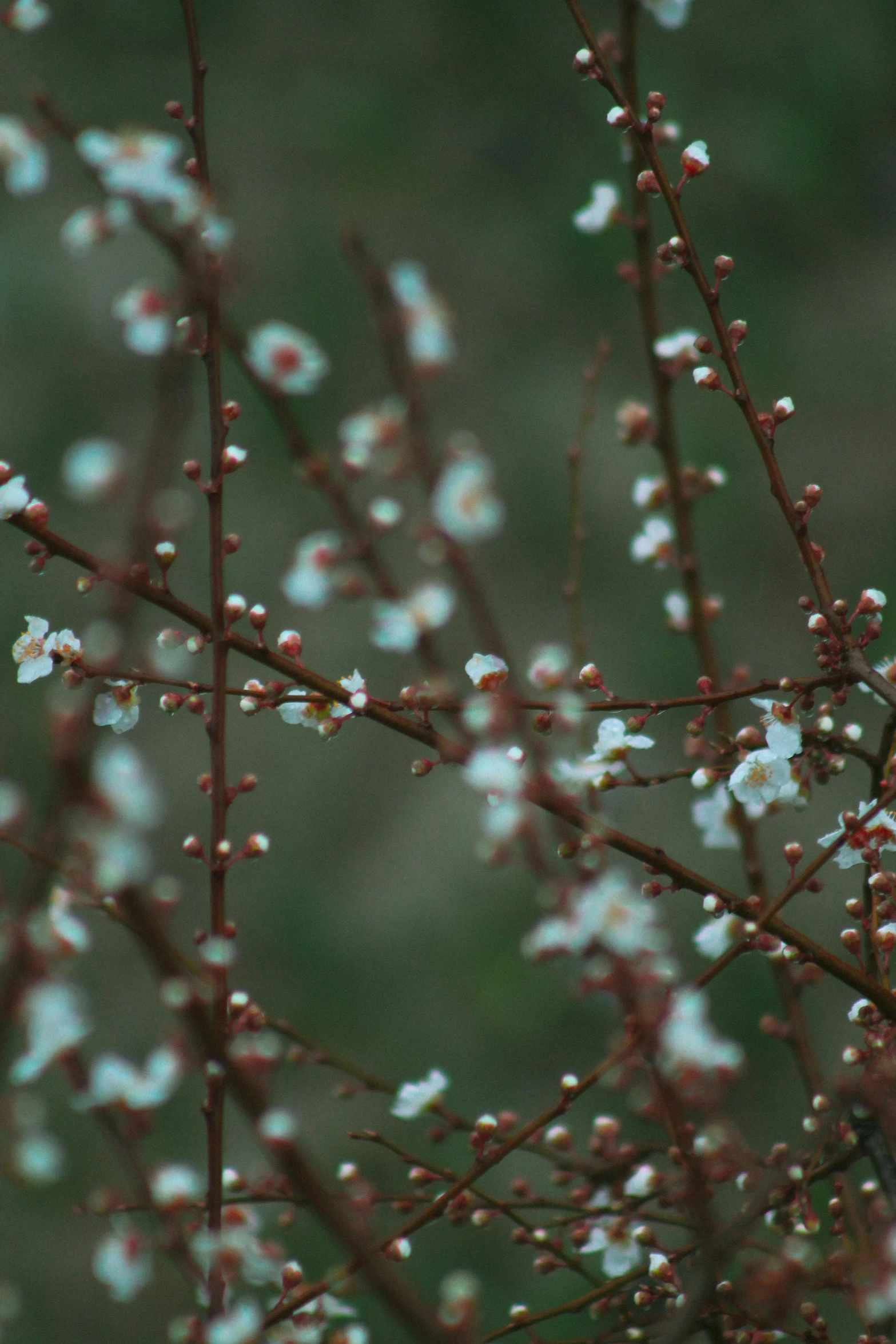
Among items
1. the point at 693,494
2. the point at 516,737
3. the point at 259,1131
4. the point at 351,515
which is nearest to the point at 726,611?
the point at 693,494

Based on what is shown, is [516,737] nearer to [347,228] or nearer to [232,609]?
[232,609]

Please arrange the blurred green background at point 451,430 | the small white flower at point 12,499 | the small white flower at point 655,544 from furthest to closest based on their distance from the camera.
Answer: the blurred green background at point 451,430, the small white flower at point 655,544, the small white flower at point 12,499

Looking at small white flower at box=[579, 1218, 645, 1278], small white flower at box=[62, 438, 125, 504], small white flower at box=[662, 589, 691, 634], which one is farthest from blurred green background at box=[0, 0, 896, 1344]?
small white flower at box=[62, 438, 125, 504]

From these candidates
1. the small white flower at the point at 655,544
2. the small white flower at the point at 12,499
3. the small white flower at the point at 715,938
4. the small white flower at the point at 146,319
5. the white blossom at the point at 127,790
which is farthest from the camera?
the small white flower at the point at 655,544

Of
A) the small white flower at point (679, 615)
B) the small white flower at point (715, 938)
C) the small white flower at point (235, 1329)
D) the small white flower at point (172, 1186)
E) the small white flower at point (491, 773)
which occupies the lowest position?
the small white flower at point (235, 1329)

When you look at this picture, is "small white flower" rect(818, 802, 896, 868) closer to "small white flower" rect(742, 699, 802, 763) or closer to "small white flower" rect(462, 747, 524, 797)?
"small white flower" rect(742, 699, 802, 763)

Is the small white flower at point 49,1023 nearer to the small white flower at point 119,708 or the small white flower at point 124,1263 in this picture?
the small white flower at point 124,1263

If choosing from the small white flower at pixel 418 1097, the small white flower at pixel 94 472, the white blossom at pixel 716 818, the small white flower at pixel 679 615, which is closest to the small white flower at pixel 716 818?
the white blossom at pixel 716 818
